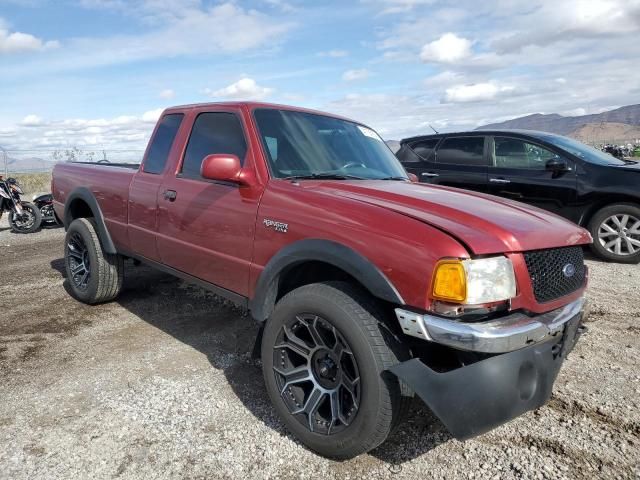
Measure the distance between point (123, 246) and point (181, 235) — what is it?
115cm

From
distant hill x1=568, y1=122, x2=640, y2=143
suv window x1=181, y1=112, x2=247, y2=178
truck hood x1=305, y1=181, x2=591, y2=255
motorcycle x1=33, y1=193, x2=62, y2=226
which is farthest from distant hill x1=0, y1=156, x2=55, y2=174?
distant hill x1=568, y1=122, x2=640, y2=143

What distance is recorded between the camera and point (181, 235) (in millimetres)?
3533

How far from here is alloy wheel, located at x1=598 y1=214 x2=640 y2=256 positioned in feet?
20.5

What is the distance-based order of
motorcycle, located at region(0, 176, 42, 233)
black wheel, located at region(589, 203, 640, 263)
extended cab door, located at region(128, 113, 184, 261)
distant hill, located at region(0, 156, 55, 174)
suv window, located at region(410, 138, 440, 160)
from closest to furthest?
1. extended cab door, located at region(128, 113, 184, 261)
2. black wheel, located at region(589, 203, 640, 263)
3. suv window, located at region(410, 138, 440, 160)
4. motorcycle, located at region(0, 176, 42, 233)
5. distant hill, located at region(0, 156, 55, 174)

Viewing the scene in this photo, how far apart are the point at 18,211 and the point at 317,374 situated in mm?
9890

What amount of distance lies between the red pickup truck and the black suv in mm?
3989

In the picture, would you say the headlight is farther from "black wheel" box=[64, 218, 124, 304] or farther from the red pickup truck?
"black wheel" box=[64, 218, 124, 304]

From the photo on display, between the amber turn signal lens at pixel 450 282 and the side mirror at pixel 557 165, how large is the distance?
5.26 m

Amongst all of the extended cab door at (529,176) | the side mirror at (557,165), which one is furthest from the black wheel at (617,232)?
the side mirror at (557,165)

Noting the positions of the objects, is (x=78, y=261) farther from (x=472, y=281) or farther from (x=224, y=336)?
(x=472, y=281)

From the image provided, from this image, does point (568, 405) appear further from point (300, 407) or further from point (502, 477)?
point (300, 407)

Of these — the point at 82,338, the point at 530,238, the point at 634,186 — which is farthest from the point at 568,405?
the point at 634,186

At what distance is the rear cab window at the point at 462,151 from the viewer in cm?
741

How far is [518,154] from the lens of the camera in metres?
7.10
